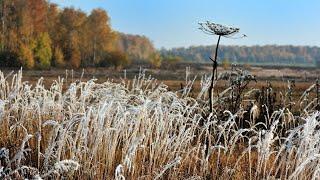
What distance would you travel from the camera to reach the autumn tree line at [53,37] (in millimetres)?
54906

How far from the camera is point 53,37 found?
200ft

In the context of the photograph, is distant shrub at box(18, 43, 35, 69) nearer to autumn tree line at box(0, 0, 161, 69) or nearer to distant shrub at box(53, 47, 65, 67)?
autumn tree line at box(0, 0, 161, 69)

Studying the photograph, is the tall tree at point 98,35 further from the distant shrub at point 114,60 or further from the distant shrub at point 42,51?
the distant shrub at point 42,51

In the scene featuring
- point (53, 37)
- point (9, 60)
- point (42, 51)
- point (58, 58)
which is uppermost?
point (53, 37)

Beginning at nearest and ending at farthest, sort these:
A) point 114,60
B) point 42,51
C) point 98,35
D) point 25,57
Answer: point 25,57 < point 42,51 < point 98,35 < point 114,60

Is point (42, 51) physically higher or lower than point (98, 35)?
lower

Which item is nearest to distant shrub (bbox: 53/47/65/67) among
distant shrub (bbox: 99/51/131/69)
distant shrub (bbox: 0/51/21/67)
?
distant shrub (bbox: 0/51/21/67)

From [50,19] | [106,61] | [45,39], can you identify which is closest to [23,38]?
[45,39]

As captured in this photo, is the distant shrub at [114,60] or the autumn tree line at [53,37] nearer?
the autumn tree line at [53,37]

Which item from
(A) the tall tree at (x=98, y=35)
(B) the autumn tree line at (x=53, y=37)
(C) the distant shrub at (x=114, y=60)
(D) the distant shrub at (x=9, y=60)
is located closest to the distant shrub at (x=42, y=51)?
(B) the autumn tree line at (x=53, y=37)

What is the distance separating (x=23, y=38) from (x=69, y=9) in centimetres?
978

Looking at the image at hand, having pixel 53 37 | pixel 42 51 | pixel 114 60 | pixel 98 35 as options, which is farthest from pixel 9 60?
pixel 114 60

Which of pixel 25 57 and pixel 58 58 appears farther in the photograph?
pixel 58 58

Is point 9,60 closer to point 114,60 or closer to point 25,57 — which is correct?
point 25,57
